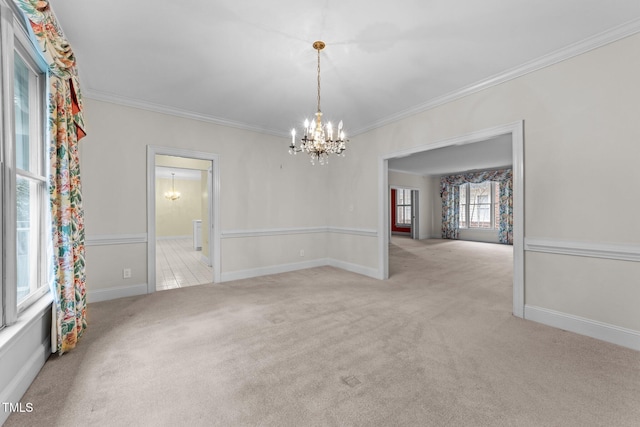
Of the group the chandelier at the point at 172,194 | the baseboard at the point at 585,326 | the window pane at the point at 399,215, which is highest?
the chandelier at the point at 172,194

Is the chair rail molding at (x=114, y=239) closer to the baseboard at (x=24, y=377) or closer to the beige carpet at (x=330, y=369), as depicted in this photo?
the beige carpet at (x=330, y=369)

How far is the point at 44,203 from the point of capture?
Answer: 7.27 ft

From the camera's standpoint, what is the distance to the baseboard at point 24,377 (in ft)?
4.85

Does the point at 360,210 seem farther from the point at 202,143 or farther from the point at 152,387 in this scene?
the point at 152,387

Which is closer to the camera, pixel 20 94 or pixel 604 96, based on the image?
pixel 20 94

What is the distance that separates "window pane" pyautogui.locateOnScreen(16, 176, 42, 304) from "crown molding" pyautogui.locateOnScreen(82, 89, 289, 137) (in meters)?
1.83

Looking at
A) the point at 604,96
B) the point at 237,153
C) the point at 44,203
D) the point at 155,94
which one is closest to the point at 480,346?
the point at 604,96

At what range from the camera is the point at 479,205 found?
9945 mm

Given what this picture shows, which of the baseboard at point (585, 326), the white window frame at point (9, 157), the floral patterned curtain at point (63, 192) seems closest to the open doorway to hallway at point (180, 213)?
the floral patterned curtain at point (63, 192)

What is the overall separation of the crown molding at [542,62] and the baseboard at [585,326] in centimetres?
250

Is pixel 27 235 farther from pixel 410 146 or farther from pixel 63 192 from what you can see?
pixel 410 146

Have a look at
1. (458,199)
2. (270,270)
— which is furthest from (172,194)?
(458,199)

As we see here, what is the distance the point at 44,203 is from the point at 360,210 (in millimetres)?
4060

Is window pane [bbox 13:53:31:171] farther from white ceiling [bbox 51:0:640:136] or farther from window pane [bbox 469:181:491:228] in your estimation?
window pane [bbox 469:181:491:228]
